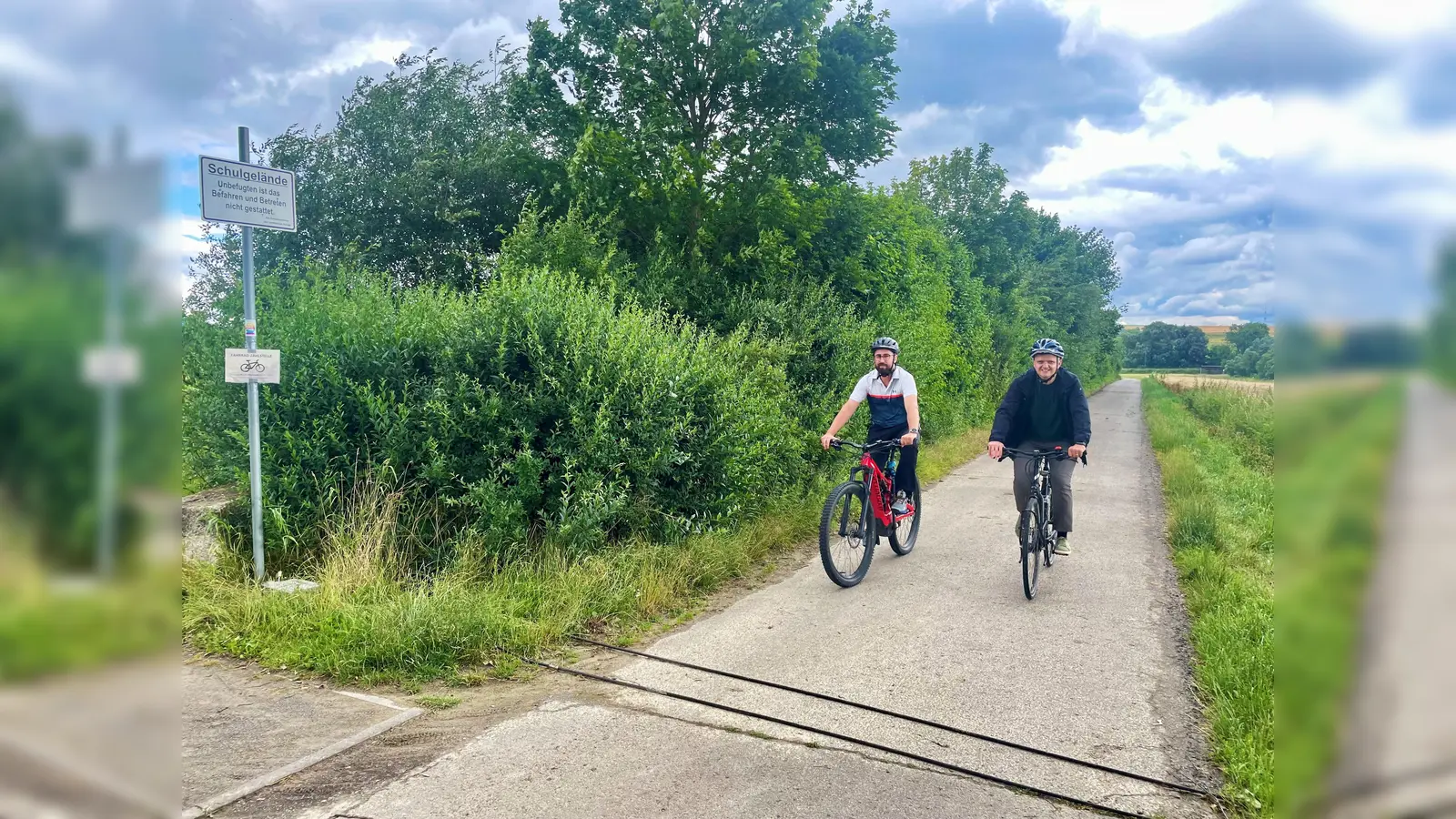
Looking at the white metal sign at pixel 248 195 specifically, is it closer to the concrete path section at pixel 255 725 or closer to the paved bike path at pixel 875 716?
the concrete path section at pixel 255 725

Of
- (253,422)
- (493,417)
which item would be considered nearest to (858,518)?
(493,417)

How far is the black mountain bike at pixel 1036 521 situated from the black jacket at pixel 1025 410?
15 centimetres

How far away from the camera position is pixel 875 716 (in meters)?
4.45

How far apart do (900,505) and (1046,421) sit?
143cm

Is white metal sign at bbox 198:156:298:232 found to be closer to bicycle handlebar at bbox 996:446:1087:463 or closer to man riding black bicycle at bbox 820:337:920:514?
man riding black bicycle at bbox 820:337:920:514

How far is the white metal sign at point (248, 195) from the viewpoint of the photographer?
5.18 meters

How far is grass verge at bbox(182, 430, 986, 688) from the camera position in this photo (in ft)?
17.0

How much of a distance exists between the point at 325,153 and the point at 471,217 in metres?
5.41

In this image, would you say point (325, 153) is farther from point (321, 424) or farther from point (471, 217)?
point (321, 424)

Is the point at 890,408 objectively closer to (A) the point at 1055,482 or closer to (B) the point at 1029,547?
(A) the point at 1055,482
